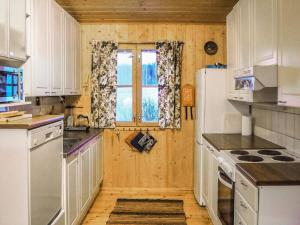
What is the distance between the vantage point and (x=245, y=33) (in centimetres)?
313

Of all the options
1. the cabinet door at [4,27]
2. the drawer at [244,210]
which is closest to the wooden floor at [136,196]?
the drawer at [244,210]

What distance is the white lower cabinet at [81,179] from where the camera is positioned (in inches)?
115

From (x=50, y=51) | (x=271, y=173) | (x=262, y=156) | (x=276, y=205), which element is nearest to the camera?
(x=276, y=205)

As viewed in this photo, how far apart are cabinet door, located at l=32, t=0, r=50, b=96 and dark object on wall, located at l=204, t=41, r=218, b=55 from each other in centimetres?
236

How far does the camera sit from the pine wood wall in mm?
4559

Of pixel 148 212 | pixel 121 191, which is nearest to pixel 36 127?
pixel 148 212

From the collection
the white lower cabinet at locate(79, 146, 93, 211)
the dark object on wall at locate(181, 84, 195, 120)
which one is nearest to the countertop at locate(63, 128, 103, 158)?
the white lower cabinet at locate(79, 146, 93, 211)

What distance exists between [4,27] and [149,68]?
2.67 m

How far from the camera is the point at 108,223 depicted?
3.56 meters

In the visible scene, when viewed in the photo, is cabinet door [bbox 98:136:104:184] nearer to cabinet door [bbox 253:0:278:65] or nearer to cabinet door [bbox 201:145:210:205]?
cabinet door [bbox 201:145:210:205]

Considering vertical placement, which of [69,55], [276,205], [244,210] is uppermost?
[69,55]

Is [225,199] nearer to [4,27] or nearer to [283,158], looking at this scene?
[283,158]

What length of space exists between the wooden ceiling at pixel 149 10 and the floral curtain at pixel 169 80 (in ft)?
1.31

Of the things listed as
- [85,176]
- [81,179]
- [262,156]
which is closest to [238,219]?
[262,156]
